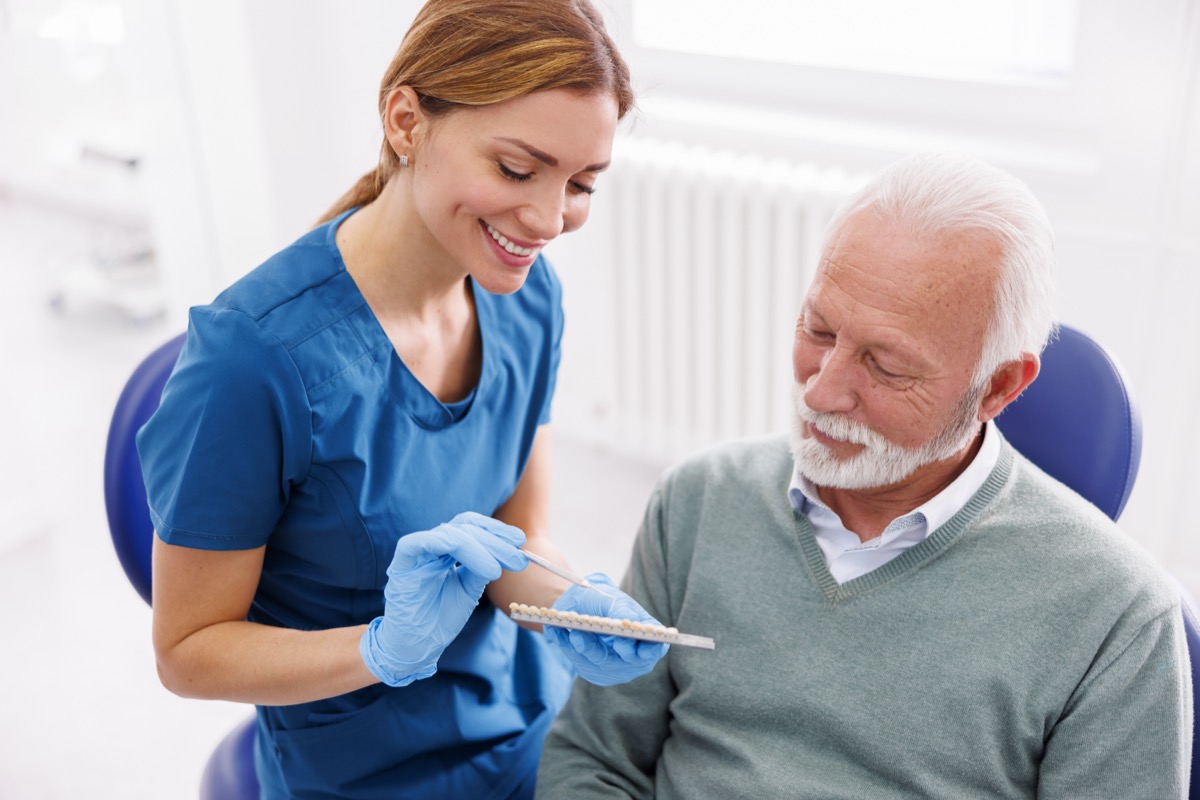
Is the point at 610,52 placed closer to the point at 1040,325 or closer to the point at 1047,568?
the point at 1040,325

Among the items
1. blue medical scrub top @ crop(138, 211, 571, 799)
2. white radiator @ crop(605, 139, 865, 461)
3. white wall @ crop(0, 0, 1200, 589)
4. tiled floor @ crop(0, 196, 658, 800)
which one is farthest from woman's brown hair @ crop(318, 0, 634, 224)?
tiled floor @ crop(0, 196, 658, 800)

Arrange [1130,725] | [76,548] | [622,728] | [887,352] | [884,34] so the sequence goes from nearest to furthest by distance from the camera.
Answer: [1130,725], [887,352], [622,728], [884,34], [76,548]

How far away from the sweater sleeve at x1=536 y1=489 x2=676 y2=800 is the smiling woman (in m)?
0.09

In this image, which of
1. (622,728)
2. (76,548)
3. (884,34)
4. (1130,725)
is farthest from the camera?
(76,548)

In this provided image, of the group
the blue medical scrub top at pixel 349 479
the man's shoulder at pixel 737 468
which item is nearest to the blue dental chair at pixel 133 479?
the blue medical scrub top at pixel 349 479

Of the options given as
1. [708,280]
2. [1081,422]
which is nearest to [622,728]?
[1081,422]

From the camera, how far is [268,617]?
1.39 metres

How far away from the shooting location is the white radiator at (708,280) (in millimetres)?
2508

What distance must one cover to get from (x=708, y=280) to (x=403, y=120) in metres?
1.46

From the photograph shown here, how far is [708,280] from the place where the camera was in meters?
2.66

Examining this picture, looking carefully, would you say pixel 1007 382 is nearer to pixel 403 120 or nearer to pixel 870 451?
pixel 870 451

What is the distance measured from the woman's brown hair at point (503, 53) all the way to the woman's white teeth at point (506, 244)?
0.13m

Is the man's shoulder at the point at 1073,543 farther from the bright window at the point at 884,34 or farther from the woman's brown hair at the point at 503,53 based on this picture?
the bright window at the point at 884,34

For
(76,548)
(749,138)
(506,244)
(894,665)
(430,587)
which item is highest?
(506,244)
